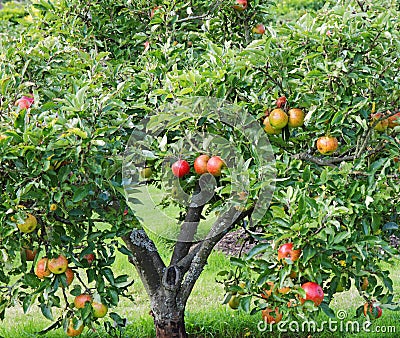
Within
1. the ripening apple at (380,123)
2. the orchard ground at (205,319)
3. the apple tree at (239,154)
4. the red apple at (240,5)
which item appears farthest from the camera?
the orchard ground at (205,319)

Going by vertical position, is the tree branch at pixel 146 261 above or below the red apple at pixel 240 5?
below

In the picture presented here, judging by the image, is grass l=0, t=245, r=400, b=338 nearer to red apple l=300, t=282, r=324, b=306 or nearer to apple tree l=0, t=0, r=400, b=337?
apple tree l=0, t=0, r=400, b=337

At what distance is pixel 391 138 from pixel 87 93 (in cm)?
117

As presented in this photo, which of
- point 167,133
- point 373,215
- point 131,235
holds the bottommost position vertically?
point 131,235

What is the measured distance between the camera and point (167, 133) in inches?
99.9

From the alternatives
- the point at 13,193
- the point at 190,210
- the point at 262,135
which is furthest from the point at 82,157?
the point at 190,210

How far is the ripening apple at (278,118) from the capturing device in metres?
2.38

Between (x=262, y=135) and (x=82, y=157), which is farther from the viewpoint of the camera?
(x=262, y=135)

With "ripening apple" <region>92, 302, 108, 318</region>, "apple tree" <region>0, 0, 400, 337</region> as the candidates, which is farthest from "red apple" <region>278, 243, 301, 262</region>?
"ripening apple" <region>92, 302, 108, 318</region>

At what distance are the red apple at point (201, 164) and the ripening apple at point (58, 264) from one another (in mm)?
607

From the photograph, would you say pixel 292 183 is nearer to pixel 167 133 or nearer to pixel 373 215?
pixel 373 215

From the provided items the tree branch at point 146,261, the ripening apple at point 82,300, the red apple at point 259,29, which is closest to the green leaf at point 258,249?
the ripening apple at point 82,300

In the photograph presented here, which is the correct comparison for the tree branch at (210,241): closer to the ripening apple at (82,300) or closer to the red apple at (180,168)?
the red apple at (180,168)

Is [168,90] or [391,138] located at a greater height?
[168,90]
